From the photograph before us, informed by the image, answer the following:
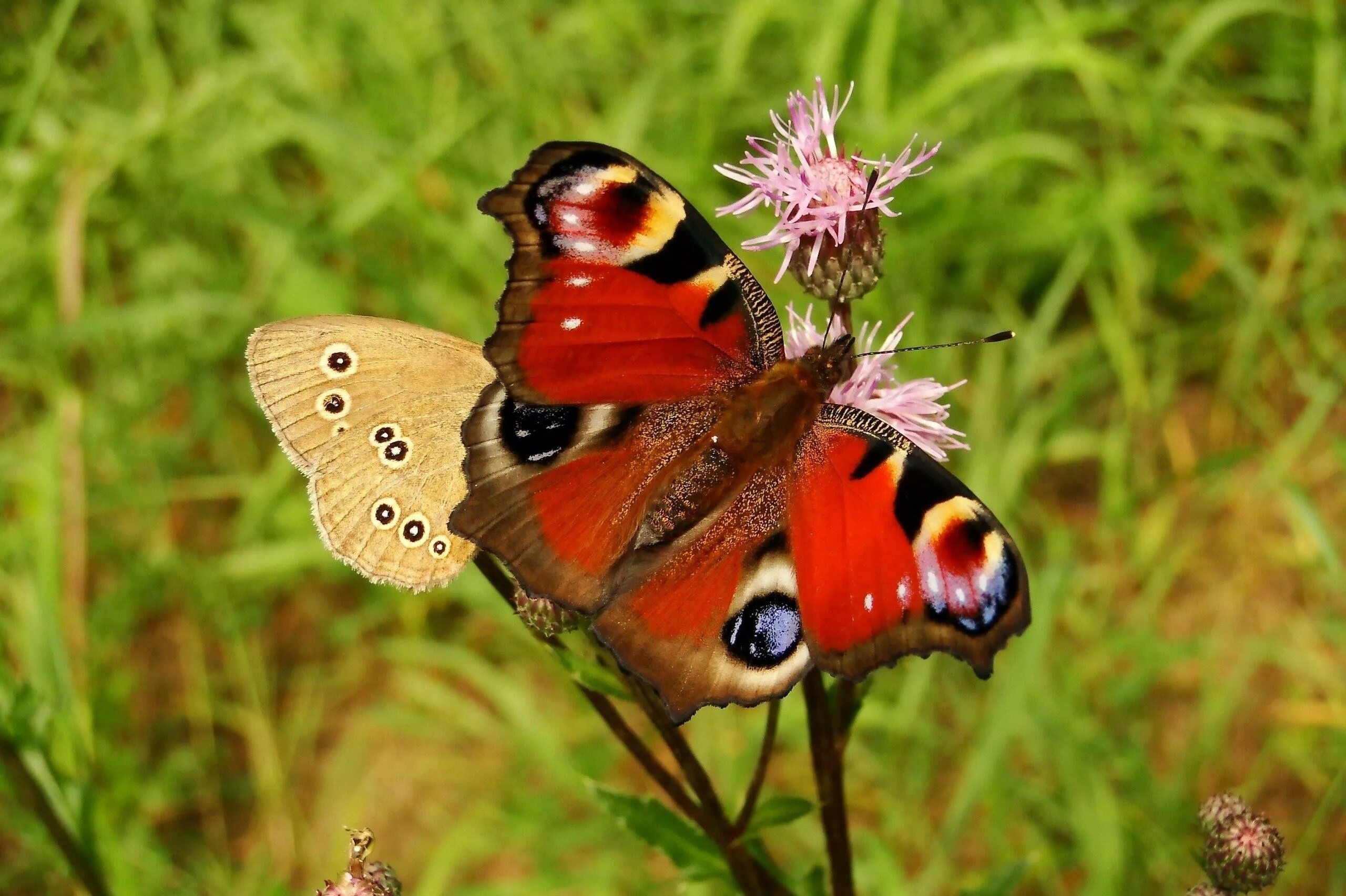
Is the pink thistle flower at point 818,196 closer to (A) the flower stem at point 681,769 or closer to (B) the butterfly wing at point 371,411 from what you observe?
(B) the butterfly wing at point 371,411

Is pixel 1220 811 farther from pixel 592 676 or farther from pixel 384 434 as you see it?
pixel 384 434

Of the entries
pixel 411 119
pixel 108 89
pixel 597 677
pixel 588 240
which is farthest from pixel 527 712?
pixel 108 89

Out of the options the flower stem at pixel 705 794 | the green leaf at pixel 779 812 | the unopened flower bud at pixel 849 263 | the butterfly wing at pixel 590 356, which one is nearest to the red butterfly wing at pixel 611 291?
the butterfly wing at pixel 590 356

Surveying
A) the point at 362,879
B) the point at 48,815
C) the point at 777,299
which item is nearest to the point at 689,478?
the point at 362,879

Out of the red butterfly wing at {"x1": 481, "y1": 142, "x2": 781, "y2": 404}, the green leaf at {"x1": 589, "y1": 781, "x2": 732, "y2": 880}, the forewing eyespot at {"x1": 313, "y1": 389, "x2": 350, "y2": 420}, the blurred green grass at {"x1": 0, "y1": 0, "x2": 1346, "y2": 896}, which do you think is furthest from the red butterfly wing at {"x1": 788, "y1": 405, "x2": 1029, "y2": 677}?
the blurred green grass at {"x1": 0, "y1": 0, "x2": 1346, "y2": 896}

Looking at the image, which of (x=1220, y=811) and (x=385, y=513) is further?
(x=1220, y=811)

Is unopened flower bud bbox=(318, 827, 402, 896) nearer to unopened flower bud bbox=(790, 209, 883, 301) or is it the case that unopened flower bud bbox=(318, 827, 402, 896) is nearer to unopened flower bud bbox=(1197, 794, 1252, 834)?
unopened flower bud bbox=(790, 209, 883, 301)
